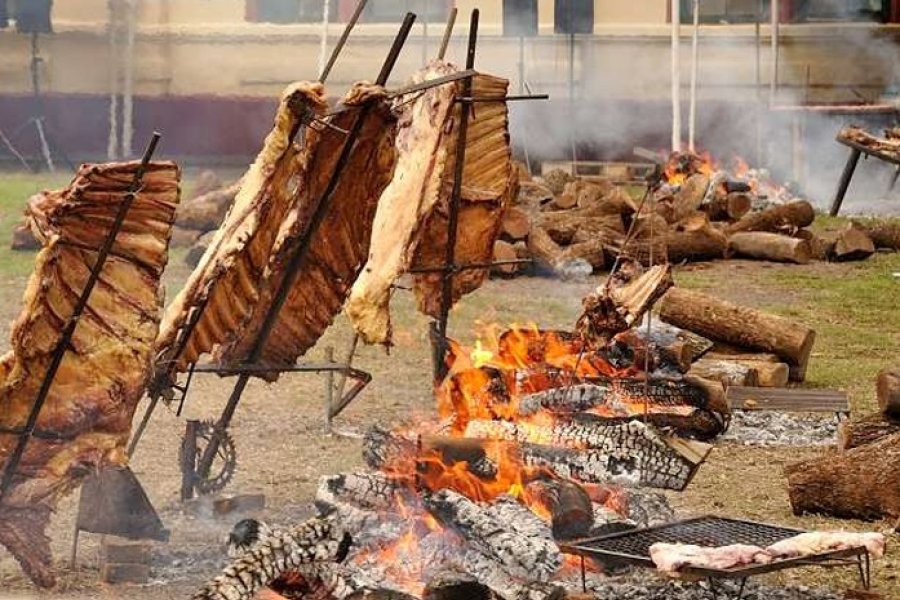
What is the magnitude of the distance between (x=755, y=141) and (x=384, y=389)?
16.0 metres

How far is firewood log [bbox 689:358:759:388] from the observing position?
39.1ft

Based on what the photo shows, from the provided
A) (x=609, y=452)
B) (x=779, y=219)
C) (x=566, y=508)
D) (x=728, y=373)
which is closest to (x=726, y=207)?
(x=779, y=219)

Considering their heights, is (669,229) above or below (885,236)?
above

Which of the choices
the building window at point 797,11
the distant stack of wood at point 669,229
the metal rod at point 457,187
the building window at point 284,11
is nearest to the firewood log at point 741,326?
the metal rod at point 457,187

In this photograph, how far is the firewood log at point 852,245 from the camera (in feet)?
62.4

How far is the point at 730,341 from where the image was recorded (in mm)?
12883

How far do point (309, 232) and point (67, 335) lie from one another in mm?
1500

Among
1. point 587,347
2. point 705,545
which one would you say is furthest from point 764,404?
point 705,545

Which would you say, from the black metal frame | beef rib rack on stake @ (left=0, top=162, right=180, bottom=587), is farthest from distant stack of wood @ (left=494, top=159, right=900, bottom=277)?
beef rib rack on stake @ (left=0, top=162, right=180, bottom=587)

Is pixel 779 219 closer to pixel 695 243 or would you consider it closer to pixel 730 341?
pixel 695 243

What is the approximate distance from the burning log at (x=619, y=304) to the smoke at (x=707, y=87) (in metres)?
16.0

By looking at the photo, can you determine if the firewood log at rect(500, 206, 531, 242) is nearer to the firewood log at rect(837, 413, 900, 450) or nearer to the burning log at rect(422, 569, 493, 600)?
the firewood log at rect(837, 413, 900, 450)

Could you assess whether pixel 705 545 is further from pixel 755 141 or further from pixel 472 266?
pixel 755 141

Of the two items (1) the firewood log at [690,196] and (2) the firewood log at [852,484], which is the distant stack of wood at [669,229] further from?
(2) the firewood log at [852,484]
